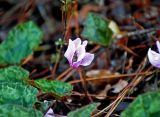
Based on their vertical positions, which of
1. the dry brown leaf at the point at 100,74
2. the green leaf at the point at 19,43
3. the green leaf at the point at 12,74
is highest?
the green leaf at the point at 19,43

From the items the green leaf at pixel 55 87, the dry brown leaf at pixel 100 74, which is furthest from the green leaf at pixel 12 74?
the dry brown leaf at pixel 100 74

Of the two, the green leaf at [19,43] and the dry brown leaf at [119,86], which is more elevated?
the green leaf at [19,43]

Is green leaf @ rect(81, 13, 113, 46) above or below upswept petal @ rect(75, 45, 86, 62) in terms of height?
above

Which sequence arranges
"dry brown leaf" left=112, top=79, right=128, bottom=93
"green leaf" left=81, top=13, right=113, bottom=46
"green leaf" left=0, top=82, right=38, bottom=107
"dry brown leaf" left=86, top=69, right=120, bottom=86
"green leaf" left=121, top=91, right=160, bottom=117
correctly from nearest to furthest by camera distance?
"green leaf" left=121, top=91, right=160, bottom=117, "green leaf" left=0, top=82, right=38, bottom=107, "dry brown leaf" left=112, top=79, right=128, bottom=93, "dry brown leaf" left=86, top=69, right=120, bottom=86, "green leaf" left=81, top=13, right=113, bottom=46

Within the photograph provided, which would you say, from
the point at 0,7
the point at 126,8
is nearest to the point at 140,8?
the point at 126,8

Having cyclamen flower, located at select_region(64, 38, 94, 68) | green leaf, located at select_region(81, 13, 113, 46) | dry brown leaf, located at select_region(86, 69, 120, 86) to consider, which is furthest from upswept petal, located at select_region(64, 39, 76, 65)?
green leaf, located at select_region(81, 13, 113, 46)

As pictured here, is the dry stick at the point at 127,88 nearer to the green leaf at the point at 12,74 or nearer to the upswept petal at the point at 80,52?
the upswept petal at the point at 80,52

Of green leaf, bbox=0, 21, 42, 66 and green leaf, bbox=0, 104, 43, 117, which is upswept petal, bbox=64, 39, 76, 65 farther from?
green leaf, bbox=0, 21, 42, 66

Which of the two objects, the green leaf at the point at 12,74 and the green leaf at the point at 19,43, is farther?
the green leaf at the point at 19,43
